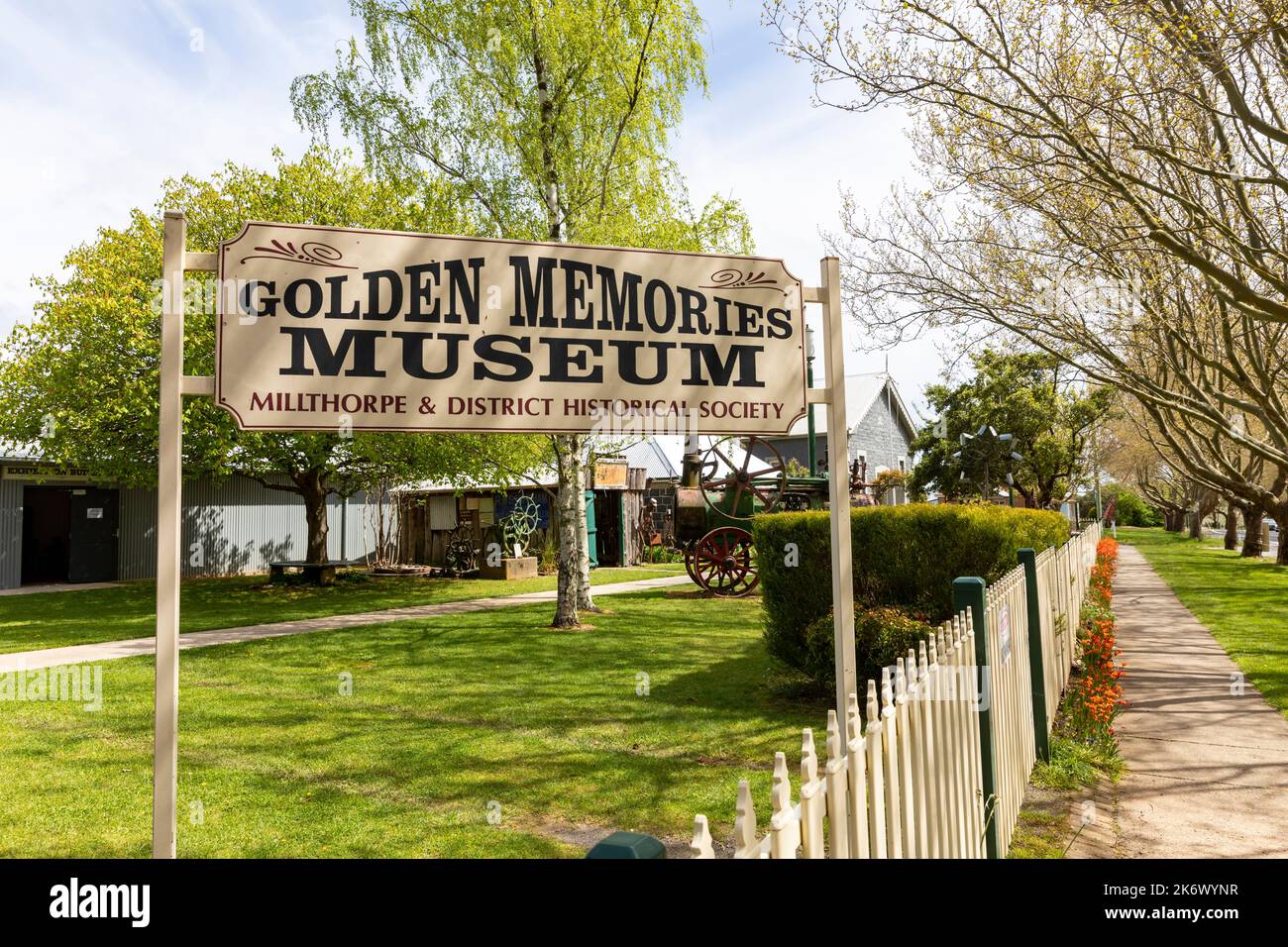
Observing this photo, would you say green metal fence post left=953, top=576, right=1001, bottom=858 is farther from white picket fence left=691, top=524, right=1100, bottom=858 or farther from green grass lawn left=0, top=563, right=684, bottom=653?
green grass lawn left=0, top=563, right=684, bottom=653

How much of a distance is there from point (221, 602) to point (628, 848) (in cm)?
1835

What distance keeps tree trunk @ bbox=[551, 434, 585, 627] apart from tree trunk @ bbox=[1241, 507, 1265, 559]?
2801 centimetres

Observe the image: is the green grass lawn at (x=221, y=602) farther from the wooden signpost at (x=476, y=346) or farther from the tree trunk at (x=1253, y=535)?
the tree trunk at (x=1253, y=535)

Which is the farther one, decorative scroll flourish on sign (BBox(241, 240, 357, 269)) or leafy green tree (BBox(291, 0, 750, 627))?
leafy green tree (BBox(291, 0, 750, 627))

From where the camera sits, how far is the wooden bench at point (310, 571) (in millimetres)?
20297

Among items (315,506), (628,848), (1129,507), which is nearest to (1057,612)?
(628,848)

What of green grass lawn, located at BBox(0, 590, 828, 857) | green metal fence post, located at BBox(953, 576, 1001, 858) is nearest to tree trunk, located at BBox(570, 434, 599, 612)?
green grass lawn, located at BBox(0, 590, 828, 857)

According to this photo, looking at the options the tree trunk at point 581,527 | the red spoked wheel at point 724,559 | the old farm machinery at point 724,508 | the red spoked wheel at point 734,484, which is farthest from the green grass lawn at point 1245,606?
the tree trunk at point 581,527

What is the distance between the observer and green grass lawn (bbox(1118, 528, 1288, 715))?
9352mm

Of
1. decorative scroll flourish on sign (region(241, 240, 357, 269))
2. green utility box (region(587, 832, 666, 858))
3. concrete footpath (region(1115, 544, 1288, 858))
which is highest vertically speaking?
decorative scroll flourish on sign (region(241, 240, 357, 269))

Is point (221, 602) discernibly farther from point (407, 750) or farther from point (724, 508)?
point (407, 750)

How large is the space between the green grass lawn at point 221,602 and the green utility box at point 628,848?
43.5 ft

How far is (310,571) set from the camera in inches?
807
